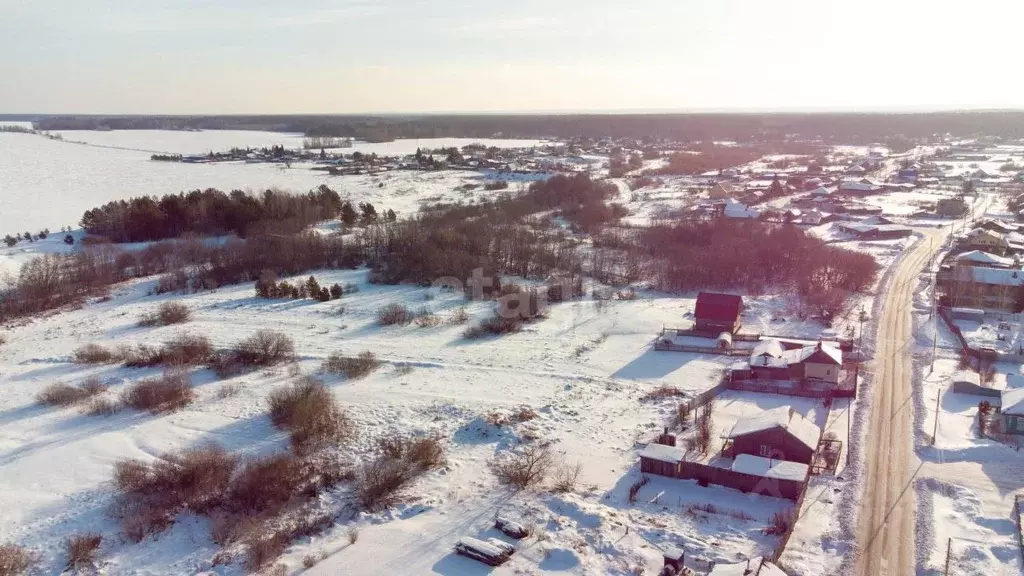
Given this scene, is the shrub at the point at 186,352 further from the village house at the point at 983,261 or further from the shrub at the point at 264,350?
the village house at the point at 983,261

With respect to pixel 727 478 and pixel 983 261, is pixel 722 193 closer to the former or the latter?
pixel 983 261

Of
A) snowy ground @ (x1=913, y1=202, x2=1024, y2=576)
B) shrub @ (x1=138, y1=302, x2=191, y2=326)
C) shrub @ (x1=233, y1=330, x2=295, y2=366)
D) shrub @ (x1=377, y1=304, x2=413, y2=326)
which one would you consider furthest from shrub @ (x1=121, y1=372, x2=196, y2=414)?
snowy ground @ (x1=913, y1=202, x2=1024, y2=576)

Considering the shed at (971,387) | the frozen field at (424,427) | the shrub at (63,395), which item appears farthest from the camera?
the shed at (971,387)

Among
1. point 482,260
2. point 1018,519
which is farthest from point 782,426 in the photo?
point 482,260

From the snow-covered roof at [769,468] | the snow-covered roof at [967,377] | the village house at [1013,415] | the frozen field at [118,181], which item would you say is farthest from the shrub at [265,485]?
the frozen field at [118,181]

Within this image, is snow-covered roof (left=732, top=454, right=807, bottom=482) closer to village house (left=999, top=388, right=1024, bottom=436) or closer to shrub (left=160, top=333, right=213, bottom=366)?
village house (left=999, top=388, right=1024, bottom=436)

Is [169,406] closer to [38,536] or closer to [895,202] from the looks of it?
[38,536]
